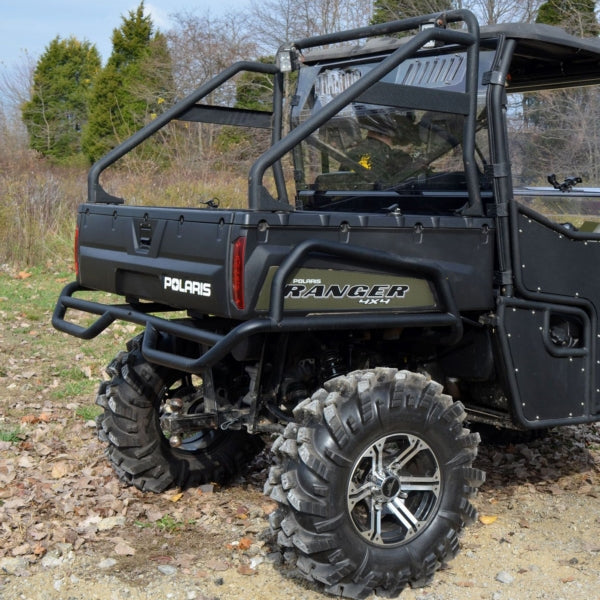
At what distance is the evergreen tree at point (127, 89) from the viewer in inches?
982

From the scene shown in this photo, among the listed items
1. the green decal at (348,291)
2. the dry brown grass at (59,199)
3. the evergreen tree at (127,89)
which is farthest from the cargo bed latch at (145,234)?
the evergreen tree at (127,89)

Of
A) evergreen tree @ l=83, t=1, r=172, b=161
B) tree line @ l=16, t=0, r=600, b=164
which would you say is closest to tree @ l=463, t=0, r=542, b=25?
tree line @ l=16, t=0, r=600, b=164

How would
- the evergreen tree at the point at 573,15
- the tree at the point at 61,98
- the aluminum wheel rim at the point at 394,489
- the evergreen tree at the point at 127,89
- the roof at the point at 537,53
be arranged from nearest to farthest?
the aluminum wheel rim at the point at 394,489, the roof at the point at 537,53, the evergreen tree at the point at 573,15, the evergreen tree at the point at 127,89, the tree at the point at 61,98

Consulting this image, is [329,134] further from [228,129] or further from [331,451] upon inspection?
[228,129]

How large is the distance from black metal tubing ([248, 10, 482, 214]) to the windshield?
117 millimetres

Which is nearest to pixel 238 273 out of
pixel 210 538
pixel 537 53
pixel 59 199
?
pixel 210 538

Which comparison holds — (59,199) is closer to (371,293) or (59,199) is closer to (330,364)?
(330,364)

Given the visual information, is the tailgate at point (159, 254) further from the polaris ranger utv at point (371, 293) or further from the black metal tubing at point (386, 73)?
the black metal tubing at point (386, 73)

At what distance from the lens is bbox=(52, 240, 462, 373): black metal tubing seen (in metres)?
3.34

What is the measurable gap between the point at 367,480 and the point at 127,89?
2321cm

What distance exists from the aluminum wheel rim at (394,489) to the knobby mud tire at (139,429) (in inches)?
49.6

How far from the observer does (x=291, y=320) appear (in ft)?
11.2

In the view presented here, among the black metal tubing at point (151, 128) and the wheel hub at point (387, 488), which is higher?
the black metal tubing at point (151, 128)

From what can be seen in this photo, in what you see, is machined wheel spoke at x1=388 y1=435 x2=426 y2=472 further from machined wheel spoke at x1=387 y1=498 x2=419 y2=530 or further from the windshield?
the windshield
